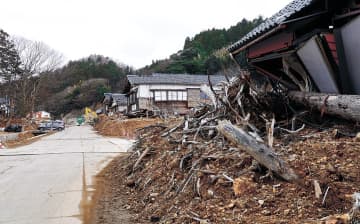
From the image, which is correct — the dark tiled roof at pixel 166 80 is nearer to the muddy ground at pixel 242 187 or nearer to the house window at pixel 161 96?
the house window at pixel 161 96

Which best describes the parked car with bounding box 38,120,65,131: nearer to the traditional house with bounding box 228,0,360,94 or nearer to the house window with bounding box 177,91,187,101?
the house window with bounding box 177,91,187,101

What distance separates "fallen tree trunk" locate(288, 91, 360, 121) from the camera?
18.0 feet

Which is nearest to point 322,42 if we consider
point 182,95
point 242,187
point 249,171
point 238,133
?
point 238,133

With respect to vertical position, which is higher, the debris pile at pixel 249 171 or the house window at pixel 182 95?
the house window at pixel 182 95

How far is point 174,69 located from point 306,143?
5338cm

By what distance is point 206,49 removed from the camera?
6531 centimetres

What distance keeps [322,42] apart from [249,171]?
3.42 metres

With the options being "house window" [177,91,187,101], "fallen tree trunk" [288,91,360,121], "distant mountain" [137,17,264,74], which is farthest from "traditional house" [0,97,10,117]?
"fallen tree trunk" [288,91,360,121]

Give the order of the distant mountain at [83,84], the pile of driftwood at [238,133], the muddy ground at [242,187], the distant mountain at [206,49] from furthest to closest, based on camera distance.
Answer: the distant mountain at [83,84]
the distant mountain at [206,49]
the pile of driftwood at [238,133]
the muddy ground at [242,187]

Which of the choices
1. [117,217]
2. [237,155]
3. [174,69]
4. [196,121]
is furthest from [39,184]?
[174,69]

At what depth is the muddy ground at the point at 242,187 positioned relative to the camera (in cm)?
389

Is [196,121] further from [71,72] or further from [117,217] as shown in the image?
[71,72]

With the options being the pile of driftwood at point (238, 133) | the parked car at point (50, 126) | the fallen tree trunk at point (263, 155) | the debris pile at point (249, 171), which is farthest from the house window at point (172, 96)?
the fallen tree trunk at point (263, 155)

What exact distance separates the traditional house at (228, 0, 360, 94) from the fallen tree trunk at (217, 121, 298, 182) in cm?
301
